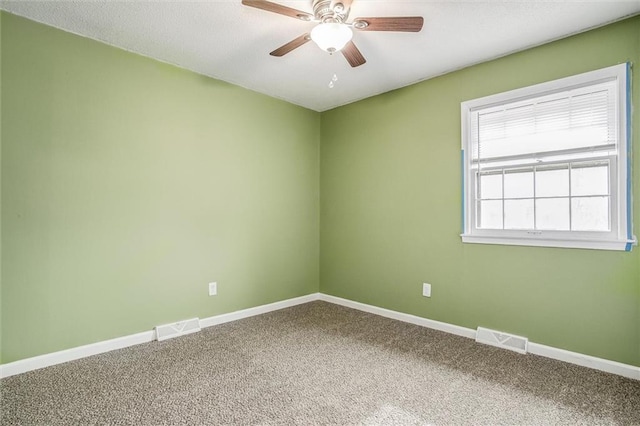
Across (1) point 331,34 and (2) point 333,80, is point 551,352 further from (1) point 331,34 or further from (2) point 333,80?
(2) point 333,80

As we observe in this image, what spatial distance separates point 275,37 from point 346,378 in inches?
95.2

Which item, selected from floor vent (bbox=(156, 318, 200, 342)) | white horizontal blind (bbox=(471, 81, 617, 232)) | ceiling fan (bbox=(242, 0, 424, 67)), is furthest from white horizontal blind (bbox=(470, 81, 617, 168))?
floor vent (bbox=(156, 318, 200, 342))

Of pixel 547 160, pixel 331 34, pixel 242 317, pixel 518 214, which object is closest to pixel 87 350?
pixel 242 317

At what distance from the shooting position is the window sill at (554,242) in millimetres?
2168

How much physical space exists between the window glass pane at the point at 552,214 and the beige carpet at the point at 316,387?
0.98 meters

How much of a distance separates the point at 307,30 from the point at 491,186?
194 cm

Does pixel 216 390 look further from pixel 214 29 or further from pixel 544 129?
pixel 544 129

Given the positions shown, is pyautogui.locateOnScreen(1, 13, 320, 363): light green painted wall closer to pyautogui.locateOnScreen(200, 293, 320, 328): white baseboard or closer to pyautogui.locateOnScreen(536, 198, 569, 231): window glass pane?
pyautogui.locateOnScreen(200, 293, 320, 328): white baseboard

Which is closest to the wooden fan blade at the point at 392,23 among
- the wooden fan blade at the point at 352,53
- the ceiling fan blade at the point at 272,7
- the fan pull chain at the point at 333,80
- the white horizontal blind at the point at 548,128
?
the wooden fan blade at the point at 352,53

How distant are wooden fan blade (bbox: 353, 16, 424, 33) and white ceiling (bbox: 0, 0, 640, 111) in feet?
0.72

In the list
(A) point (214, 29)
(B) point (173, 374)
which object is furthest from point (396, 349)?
(A) point (214, 29)

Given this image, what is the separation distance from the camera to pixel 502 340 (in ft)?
8.66

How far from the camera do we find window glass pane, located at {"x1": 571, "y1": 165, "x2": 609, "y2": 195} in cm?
228

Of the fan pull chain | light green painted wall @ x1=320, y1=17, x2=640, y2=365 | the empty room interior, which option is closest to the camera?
the empty room interior
